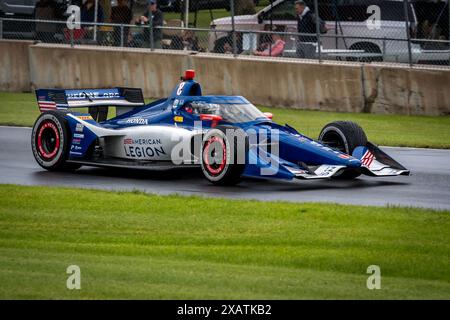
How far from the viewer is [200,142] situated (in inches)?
572

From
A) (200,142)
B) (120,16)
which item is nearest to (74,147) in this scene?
(200,142)

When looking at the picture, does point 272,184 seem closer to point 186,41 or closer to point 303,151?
point 303,151

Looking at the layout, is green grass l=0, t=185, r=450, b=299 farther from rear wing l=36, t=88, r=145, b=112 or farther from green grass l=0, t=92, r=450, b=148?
green grass l=0, t=92, r=450, b=148

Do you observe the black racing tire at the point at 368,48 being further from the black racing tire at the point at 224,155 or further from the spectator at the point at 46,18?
the black racing tire at the point at 224,155

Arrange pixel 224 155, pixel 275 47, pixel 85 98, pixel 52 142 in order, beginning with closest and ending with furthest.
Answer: pixel 224 155
pixel 52 142
pixel 85 98
pixel 275 47

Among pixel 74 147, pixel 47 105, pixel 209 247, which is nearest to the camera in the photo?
pixel 209 247

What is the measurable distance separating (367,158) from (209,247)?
15.9 feet

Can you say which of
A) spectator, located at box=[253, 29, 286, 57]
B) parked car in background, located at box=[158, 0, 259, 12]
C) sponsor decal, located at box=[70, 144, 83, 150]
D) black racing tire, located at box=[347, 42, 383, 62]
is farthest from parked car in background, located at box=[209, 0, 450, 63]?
sponsor decal, located at box=[70, 144, 83, 150]

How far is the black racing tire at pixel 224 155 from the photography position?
1369cm

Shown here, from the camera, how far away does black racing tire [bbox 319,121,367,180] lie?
14875mm

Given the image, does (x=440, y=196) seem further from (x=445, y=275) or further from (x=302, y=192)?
(x=445, y=275)

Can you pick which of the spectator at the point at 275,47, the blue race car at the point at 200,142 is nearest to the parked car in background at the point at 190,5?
the spectator at the point at 275,47

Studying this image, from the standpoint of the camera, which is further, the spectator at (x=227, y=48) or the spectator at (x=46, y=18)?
the spectator at (x=46, y=18)

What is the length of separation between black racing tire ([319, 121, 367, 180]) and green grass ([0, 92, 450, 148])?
148 inches
